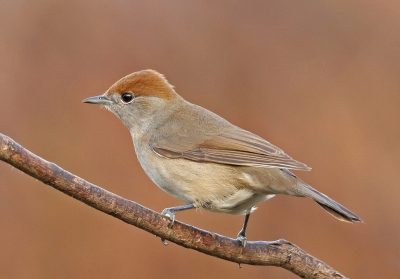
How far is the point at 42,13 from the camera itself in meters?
9.02

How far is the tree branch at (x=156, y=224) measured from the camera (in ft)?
11.3

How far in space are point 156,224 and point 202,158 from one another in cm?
122

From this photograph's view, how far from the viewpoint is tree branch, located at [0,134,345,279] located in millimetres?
3439

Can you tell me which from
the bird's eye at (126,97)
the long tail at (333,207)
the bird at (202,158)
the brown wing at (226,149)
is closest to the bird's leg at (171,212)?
the bird at (202,158)

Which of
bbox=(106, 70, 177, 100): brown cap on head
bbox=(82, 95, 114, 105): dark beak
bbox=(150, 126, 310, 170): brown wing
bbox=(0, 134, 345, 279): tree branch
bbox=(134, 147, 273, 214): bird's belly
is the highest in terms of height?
bbox=(106, 70, 177, 100): brown cap on head

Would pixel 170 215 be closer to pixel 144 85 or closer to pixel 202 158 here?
pixel 202 158

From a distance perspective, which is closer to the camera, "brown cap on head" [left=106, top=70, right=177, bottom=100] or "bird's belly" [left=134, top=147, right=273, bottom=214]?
"bird's belly" [left=134, top=147, right=273, bottom=214]

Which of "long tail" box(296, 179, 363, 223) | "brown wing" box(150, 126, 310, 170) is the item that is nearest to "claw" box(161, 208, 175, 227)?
"brown wing" box(150, 126, 310, 170)

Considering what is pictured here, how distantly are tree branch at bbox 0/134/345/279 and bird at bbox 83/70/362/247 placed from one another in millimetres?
127

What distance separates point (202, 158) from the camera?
5.11 m

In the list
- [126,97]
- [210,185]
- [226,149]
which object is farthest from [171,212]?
[126,97]

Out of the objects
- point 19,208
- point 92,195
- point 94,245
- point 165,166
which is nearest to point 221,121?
point 165,166

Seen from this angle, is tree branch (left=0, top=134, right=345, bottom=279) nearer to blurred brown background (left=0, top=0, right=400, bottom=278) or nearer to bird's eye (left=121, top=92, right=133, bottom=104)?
bird's eye (left=121, top=92, right=133, bottom=104)

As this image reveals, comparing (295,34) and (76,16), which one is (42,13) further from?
(295,34)
